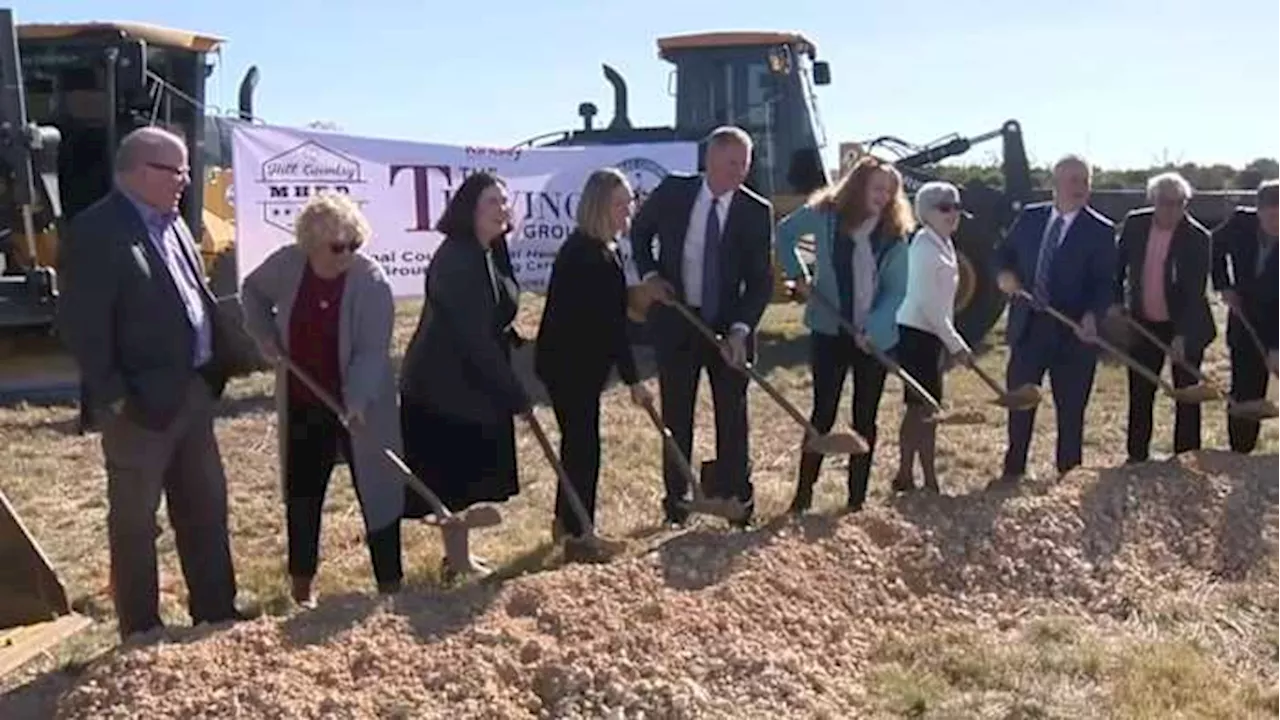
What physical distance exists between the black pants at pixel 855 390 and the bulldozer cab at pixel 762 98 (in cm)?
688

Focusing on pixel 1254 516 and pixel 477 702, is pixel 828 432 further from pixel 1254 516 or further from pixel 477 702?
pixel 477 702

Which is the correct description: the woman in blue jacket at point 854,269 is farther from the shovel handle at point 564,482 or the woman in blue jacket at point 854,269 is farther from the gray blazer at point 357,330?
the gray blazer at point 357,330

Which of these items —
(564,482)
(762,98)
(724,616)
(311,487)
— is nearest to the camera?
(724,616)

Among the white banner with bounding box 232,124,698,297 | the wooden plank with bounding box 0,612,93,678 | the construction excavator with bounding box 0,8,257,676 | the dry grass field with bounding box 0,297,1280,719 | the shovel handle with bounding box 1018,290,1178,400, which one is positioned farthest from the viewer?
the white banner with bounding box 232,124,698,297

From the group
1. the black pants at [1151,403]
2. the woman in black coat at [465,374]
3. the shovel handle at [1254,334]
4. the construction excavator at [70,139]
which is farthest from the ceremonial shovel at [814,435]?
the construction excavator at [70,139]

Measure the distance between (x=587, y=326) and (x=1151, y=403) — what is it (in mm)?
2925

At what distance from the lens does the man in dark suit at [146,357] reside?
449 centimetres

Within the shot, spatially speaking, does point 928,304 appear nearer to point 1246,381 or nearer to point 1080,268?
point 1080,268

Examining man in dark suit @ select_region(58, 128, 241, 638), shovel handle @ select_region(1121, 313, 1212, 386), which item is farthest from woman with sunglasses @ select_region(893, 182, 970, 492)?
man in dark suit @ select_region(58, 128, 241, 638)

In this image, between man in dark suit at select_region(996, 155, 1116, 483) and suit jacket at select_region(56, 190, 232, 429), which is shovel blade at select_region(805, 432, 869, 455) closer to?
man in dark suit at select_region(996, 155, 1116, 483)

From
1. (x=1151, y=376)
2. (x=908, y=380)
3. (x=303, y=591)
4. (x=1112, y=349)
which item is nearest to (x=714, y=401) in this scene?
(x=908, y=380)

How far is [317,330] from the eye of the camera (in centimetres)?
528

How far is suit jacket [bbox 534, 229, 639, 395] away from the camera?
19.5ft

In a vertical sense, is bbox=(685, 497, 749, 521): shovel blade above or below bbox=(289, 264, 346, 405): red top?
below
